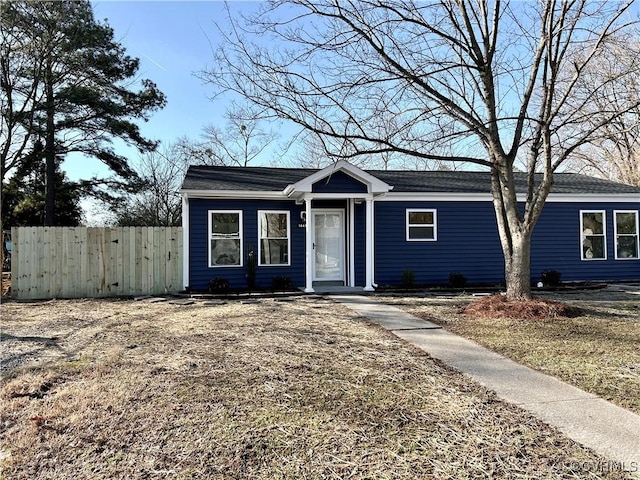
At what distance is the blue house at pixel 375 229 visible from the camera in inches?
435

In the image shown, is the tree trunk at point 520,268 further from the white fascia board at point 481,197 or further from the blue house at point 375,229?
the white fascia board at point 481,197

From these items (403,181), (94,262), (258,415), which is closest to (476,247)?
(403,181)

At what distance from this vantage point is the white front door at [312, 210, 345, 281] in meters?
11.9

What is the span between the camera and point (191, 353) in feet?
16.3

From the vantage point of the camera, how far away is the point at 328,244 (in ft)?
39.2

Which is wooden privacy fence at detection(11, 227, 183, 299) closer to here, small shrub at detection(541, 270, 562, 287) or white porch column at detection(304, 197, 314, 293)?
white porch column at detection(304, 197, 314, 293)

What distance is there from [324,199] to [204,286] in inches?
152

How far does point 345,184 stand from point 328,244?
1.86 metres

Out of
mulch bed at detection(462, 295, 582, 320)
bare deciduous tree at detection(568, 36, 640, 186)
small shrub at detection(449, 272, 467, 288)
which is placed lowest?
mulch bed at detection(462, 295, 582, 320)

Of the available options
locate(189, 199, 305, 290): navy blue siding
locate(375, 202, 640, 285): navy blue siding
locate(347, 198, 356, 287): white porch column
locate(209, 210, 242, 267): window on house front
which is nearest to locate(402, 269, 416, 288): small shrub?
locate(375, 202, 640, 285): navy blue siding

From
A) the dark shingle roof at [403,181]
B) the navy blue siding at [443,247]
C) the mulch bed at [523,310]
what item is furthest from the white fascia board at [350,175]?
the mulch bed at [523,310]

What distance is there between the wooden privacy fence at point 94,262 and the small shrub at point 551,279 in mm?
9897

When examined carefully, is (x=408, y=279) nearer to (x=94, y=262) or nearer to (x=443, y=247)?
(x=443, y=247)

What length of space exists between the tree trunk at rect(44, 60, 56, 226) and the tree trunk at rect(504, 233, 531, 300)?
14.9 metres
